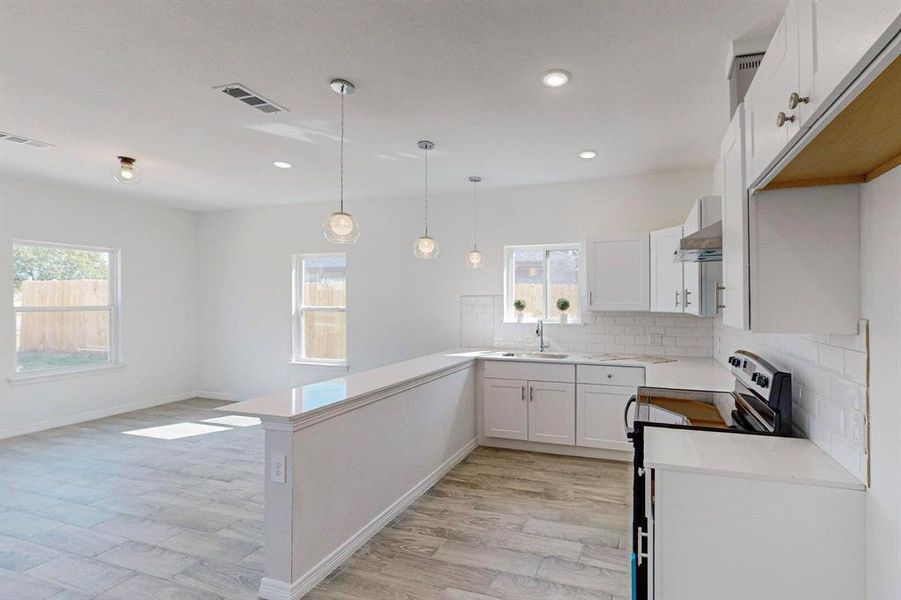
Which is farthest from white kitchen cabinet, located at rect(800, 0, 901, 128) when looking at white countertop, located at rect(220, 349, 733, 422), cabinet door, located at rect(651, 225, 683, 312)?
cabinet door, located at rect(651, 225, 683, 312)

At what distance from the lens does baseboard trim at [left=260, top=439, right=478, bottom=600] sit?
225 cm

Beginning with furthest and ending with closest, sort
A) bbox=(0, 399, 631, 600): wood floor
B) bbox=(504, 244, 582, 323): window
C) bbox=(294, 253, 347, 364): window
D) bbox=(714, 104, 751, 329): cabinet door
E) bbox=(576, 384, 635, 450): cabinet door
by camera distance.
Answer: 1. bbox=(294, 253, 347, 364): window
2. bbox=(504, 244, 582, 323): window
3. bbox=(576, 384, 635, 450): cabinet door
4. bbox=(0, 399, 631, 600): wood floor
5. bbox=(714, 104, 751, 329): cabinet door

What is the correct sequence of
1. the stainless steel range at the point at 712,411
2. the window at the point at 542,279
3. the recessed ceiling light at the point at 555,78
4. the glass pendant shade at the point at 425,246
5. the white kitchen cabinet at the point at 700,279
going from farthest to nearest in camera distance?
the window at the point at 542,279 → the glass pendant shade at the point at 425,246 → the white kitchen cabinet at the point at 700,279 → the recessed ceiling light at the point at 555,78 → the stainless steel range at the point at 712,411

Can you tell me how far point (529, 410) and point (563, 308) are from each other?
1186 mm

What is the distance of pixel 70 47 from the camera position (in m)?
2.35

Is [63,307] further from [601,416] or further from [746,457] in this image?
[746,457]

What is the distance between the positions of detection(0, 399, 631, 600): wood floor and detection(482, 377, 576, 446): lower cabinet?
22 centimetres

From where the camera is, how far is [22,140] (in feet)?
12.3

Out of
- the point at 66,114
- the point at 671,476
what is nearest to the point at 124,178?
the point at 66,114

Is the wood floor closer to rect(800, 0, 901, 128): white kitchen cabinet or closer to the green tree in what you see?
the green tree

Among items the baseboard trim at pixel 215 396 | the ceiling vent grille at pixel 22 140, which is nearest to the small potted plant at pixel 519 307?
the baseboard trim at pixel 215 396

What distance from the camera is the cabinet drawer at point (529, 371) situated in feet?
14.2

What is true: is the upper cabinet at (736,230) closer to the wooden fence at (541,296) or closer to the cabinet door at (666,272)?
the cabinet door at (666,272)

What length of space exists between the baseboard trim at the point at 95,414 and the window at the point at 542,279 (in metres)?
4.94
